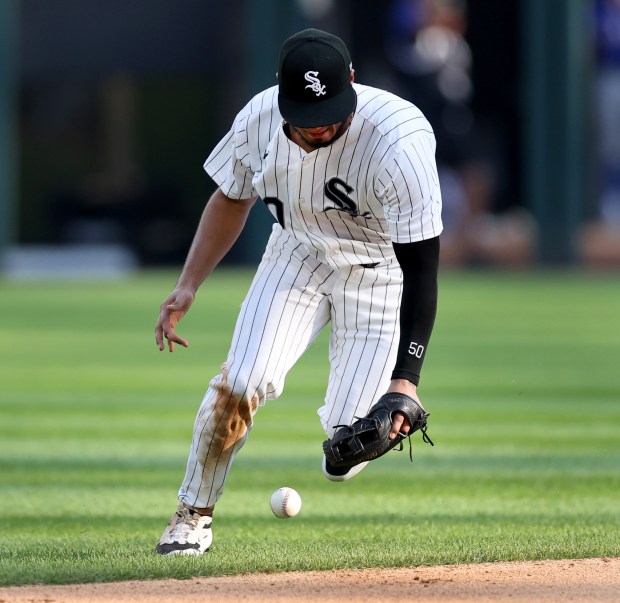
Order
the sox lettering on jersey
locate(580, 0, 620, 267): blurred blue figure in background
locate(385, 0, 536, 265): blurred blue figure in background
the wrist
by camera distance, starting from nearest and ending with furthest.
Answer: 1. the wrist
2. the sox lettering on jersey
3. locate(580, 0, 620, 267): blurred blue figure in background
4. locate(385, 0, 536, 265): blurred blue figure in background

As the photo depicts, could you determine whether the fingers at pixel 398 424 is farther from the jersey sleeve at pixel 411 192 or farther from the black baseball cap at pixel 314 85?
the black baseball cap at pixel 314 85

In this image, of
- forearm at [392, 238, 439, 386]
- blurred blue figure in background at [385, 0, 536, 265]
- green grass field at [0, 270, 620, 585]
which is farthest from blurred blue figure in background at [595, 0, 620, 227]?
forearm at [392, 238, 439, 386]

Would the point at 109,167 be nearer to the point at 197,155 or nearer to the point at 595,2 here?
the point at 197,155

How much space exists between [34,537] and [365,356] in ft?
4.56

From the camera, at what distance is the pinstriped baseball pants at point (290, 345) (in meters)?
4.77

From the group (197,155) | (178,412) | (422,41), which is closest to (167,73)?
(197,155)

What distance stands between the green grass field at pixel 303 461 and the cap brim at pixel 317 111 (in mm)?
1421

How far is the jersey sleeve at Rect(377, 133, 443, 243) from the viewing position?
4.41 metres

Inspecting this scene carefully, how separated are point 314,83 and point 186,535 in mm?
1589

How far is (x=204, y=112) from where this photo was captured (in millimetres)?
23250

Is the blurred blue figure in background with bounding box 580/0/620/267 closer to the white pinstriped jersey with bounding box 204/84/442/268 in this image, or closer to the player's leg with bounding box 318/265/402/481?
the player's leg with bounding box 318/265/402/481

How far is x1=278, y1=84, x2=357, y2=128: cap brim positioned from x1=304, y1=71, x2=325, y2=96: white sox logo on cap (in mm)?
36

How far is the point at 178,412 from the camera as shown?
8711mm

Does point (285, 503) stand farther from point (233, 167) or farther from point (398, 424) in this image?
point (233, 167)
